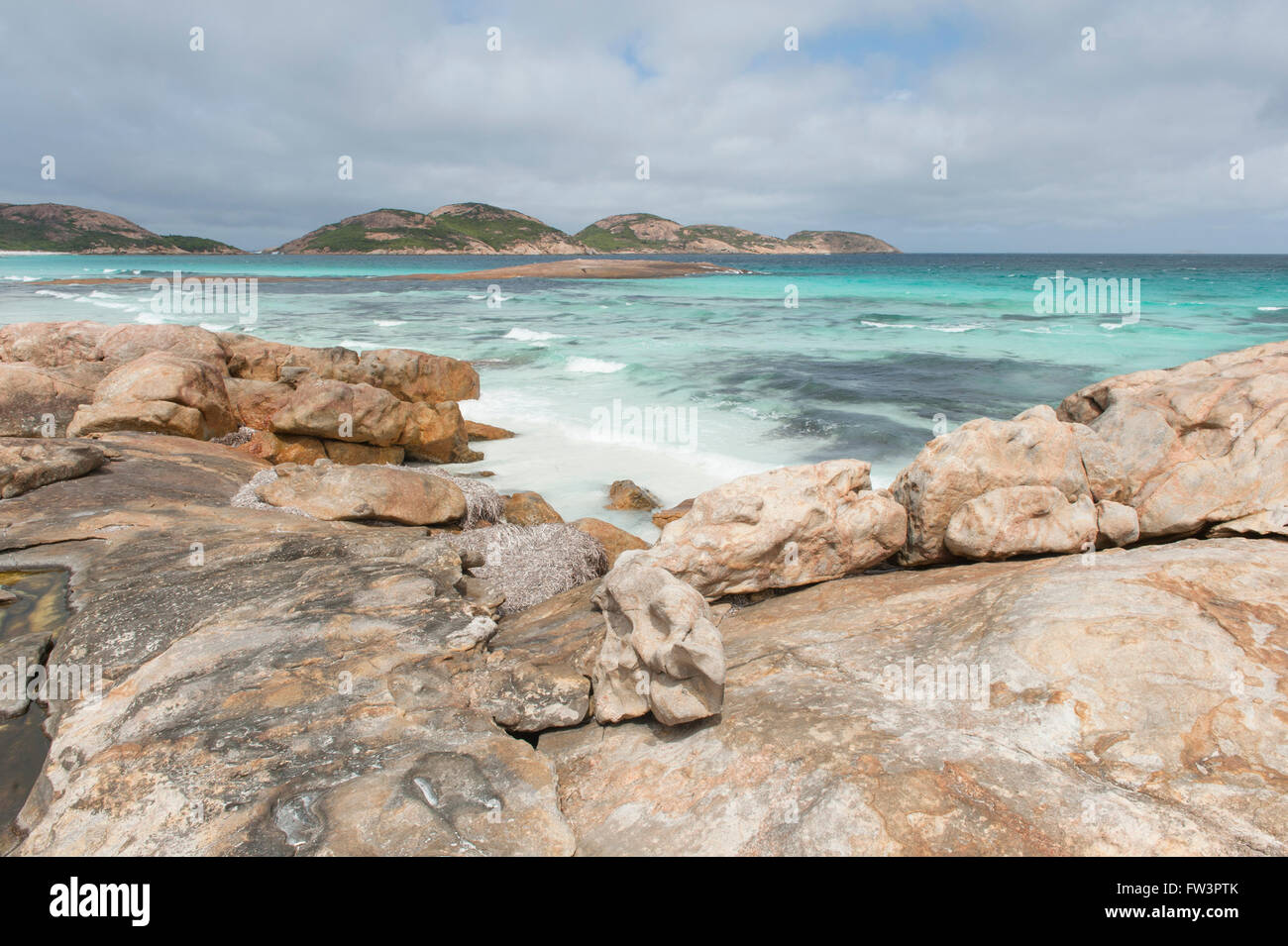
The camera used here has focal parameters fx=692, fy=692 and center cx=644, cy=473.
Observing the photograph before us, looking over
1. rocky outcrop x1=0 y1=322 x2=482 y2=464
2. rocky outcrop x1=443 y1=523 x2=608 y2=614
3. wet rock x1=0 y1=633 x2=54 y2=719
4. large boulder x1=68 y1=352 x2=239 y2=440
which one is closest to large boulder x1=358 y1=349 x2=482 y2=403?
rocky outcrop x1=0 y1=322 x2=482 y2=464

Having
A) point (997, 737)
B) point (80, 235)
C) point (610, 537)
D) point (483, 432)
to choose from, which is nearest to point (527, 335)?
point (483, 432)

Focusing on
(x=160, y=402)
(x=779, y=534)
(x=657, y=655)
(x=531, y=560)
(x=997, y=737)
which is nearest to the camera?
(x=997, y=737)

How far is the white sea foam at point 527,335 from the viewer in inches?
1244

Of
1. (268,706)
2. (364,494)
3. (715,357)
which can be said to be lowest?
(268,706)

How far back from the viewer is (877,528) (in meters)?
5.76

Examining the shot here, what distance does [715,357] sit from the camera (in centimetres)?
2742

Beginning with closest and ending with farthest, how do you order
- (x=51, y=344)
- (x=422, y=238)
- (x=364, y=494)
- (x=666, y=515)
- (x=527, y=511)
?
(x=364, y=494)
(x=527, y=511)
(x=666, y=515)
(x=51, y=344)
(x=422, y=238)

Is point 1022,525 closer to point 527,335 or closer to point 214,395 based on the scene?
point 214,395

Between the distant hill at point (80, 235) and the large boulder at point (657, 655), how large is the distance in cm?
18649

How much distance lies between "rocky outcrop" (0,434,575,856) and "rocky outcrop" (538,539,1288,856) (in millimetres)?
570

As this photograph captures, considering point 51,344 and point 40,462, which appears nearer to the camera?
point 40,462

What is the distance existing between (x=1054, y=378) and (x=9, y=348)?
28459 mm

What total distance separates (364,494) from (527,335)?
25909 millimetres

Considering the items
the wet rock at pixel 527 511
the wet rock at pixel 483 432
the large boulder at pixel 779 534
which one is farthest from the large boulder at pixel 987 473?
the wet rock at pixel 483 432
